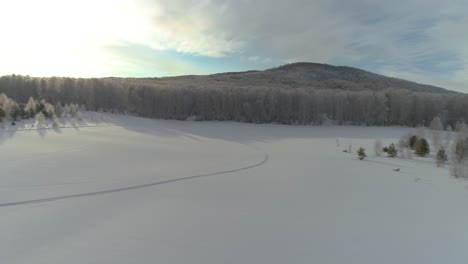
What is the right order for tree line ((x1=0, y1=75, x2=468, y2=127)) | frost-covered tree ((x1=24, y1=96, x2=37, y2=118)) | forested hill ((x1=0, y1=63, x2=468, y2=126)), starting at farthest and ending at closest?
tree line ((x1=0, y1=75, x2=468, y2=127)), forested hill ((x1=0, y1=63, x2=468, y2=126)), frost-covered tree ((x1=24, y1=96, x2=37, y2=118))

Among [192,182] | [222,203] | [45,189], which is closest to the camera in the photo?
[222,203]

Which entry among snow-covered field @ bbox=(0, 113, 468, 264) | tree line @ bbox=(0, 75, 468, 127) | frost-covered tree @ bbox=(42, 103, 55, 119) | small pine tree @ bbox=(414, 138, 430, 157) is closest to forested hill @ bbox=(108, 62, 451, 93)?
tree line @ bbox=(0, 75, 468, 127)

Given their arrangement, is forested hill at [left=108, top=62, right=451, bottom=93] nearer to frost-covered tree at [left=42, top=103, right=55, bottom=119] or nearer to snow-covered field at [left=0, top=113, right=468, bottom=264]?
frost-covered tree at [left=42, top=103, right=55, bottom=119]

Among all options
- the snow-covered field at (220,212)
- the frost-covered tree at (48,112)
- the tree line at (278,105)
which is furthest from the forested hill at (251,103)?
the snow-covered field at (220,212)

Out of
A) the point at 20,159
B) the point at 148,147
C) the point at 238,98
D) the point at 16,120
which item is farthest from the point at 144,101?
the point at 20,159

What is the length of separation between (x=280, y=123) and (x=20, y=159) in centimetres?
2824

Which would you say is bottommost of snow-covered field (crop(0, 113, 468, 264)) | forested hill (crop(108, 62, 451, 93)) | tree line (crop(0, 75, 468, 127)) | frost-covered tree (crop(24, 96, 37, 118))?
snow-covered field (crop(0, 113, 468, 264))

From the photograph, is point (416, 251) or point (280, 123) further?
point (280, 123)

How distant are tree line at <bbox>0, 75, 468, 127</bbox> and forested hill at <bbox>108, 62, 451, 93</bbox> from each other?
34966mm

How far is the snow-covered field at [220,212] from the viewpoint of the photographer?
13.5 feet

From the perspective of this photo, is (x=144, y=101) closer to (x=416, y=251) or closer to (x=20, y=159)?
(x=20, y=159)

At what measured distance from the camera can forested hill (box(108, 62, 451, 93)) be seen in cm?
7494

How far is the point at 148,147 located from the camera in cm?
1496

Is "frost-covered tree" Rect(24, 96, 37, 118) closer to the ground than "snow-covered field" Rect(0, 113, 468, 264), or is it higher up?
higher up
